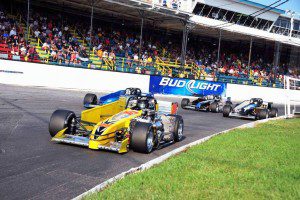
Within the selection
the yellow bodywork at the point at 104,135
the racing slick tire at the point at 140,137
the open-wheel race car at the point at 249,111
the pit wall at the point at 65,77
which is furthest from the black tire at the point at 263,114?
the racing slick tire at the point at 140,137

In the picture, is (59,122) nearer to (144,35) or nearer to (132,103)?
(132,103)

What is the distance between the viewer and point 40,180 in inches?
248

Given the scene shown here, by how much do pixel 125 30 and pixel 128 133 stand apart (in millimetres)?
28114

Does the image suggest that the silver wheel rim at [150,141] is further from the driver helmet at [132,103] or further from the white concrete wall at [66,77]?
the white concrete wall at [66,77]

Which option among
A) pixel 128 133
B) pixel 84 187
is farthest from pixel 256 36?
pixel 84 187

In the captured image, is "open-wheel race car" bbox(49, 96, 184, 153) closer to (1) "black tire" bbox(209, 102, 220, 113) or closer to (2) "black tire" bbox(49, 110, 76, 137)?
(2) "black tire" bbox(49, 110, 76, 137)

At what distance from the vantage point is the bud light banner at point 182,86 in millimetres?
29311

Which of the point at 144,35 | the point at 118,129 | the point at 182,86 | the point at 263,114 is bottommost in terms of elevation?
the point at 263,114

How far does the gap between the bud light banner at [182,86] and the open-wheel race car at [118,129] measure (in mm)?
17621

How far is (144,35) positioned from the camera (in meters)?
38.3

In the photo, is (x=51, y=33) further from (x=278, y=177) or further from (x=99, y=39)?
(x=278, y=177)

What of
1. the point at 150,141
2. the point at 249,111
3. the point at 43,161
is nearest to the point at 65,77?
the point at 249,111

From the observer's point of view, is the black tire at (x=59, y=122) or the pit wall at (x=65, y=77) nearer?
the black tire at (x=59, y=122)

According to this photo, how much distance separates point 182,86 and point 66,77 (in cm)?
996
